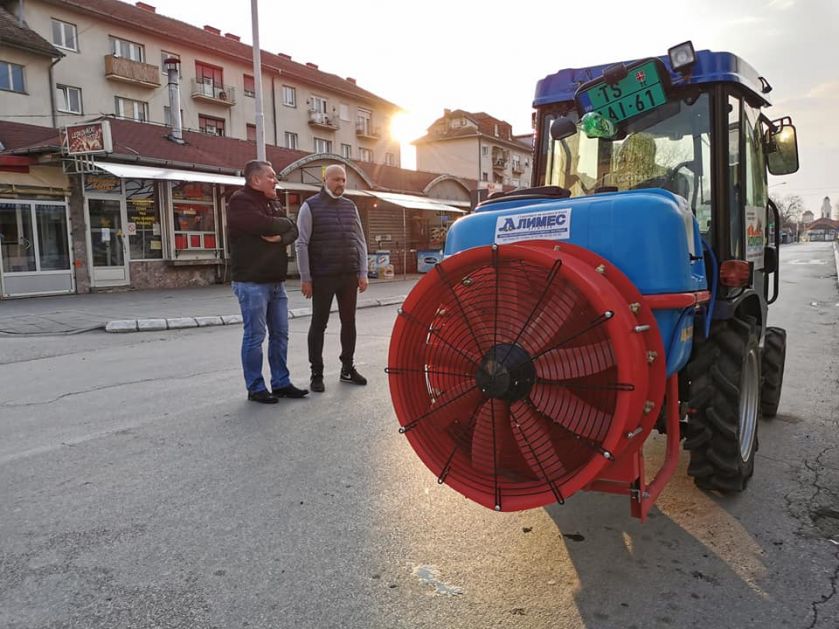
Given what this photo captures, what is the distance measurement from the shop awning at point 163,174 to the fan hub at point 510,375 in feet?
50.3

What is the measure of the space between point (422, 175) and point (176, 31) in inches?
589

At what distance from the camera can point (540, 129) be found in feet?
12.8

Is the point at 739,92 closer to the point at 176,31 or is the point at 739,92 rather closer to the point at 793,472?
the point at 793,472

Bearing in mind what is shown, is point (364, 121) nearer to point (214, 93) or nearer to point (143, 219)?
point (214, 93)

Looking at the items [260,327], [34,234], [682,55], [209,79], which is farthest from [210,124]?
[682,55]

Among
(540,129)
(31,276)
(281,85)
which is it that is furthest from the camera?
(281,85)

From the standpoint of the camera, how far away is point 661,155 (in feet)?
11.2

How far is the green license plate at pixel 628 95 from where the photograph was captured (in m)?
3.26

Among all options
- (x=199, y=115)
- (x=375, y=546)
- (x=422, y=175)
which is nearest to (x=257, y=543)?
(x=375, y=546)

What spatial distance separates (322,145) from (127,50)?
41.5ft

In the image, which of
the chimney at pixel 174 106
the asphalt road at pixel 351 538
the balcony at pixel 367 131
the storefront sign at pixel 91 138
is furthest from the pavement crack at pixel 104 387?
the balcony at pixel 367 131

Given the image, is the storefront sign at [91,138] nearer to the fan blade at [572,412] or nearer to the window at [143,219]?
the window at [143,219]

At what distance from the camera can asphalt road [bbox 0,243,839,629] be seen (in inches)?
89.1

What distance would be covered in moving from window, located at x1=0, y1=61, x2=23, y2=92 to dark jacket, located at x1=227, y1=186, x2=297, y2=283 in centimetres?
2366
